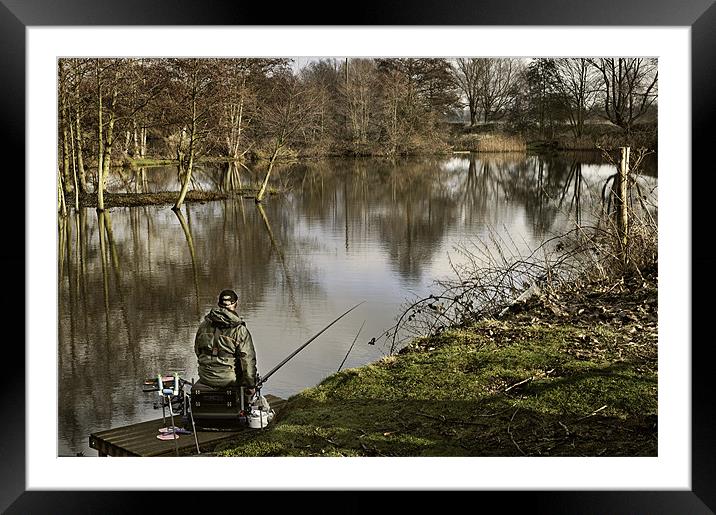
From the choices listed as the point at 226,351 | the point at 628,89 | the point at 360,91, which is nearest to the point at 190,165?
the point at 360,91

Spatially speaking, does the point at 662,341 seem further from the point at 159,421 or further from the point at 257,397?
the point at 159,421

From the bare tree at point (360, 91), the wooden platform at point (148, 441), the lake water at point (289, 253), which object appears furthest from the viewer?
the bare tree at point (360, 91)

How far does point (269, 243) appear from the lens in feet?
33.9

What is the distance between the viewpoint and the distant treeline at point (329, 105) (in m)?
9.18

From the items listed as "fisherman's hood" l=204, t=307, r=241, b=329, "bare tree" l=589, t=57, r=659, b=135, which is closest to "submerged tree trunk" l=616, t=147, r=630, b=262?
"bare tree" l=589, t=57, r=659, b=135

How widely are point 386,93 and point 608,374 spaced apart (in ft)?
17.2

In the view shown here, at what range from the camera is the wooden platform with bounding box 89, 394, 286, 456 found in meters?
4.54

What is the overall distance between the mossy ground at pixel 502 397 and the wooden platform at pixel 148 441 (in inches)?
4.7

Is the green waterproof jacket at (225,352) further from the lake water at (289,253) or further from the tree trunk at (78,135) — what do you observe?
the tree trunk at (78,135)

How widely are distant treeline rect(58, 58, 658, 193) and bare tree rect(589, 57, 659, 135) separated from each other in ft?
0.05

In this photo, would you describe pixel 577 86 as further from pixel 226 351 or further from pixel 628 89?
pixel 226 351

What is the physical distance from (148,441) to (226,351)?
66cm

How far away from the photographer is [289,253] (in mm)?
10078
